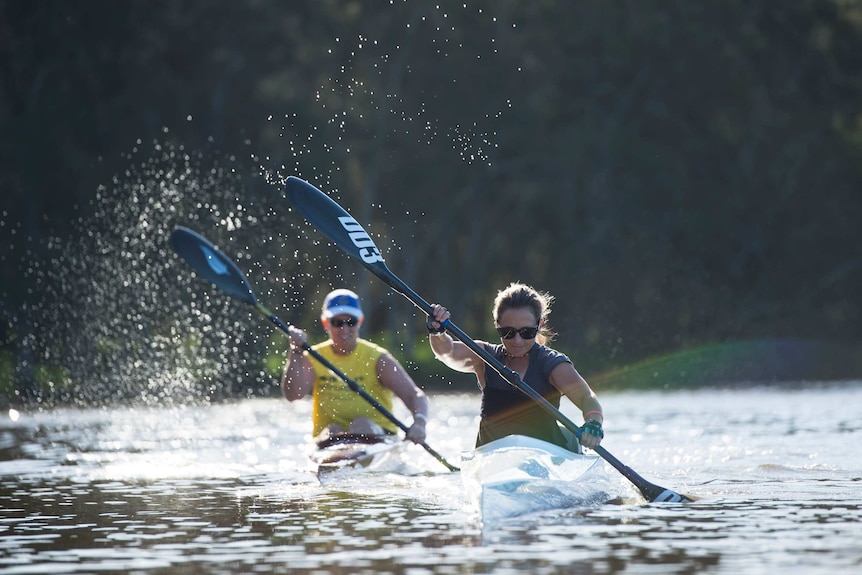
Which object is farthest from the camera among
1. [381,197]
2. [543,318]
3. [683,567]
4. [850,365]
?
[381,197]

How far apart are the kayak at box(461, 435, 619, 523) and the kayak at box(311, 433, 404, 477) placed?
2608 millimetres

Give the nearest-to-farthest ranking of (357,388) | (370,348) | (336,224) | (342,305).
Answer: (336,224)
(357,388)
(342,305)
(370,348)

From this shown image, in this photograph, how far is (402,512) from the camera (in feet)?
36.6

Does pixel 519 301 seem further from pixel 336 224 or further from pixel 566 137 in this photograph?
pixel 566 137

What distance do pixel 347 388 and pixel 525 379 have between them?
3515mm

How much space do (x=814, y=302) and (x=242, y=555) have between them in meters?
43.9

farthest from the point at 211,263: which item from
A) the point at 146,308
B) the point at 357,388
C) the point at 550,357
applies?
the point at 146,308

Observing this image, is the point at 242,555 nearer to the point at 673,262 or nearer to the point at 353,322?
the point at 353,322

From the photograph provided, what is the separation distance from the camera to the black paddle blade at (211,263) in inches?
582

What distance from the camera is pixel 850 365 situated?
142 feet

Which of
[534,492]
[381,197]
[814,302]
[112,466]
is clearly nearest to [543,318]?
[534,492]

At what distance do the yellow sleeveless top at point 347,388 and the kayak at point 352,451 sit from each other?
0.26 meters

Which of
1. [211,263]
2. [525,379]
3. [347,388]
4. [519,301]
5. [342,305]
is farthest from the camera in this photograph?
[211,263]

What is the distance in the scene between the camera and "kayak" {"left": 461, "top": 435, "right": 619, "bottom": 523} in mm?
10469
